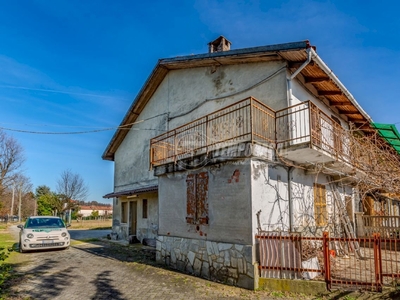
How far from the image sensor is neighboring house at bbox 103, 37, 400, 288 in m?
7.39

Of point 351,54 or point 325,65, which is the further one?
point 325,65

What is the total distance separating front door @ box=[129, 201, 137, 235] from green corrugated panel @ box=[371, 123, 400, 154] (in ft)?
43.6

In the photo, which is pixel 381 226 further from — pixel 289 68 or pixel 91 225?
pixel 91 225

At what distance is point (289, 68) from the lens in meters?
9.12

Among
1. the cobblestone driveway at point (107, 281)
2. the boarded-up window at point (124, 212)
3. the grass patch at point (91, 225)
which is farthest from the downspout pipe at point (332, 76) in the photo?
the grass patch at point (91, 225)

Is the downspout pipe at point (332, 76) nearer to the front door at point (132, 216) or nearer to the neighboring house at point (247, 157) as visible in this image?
the neighboring house at point (247, 157)

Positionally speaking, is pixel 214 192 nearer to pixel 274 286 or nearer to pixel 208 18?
pixel 274 286

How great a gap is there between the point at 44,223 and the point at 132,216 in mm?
4777

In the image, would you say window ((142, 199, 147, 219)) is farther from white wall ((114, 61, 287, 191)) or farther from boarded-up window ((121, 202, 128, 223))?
boarded-up window ((121, 202, 128, 223))

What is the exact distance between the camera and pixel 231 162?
25.3ft

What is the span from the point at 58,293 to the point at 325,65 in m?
9.79

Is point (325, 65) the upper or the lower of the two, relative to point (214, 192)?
upper

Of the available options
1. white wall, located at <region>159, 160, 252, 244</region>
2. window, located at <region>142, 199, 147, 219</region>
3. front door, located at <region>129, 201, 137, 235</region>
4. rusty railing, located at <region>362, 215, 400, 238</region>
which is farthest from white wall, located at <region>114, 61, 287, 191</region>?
rusty railing, located at <region>362, 215, 400, 238</region>

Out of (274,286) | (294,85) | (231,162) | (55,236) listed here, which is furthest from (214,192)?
(55,236)
